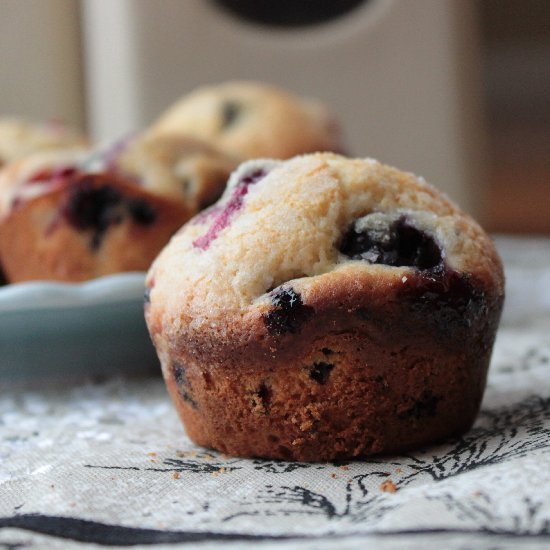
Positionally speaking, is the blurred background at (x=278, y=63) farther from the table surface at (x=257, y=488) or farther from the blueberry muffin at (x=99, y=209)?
the table surface at (x=257, y=488)

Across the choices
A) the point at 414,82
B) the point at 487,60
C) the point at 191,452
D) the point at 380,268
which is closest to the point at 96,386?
the point at 191,452

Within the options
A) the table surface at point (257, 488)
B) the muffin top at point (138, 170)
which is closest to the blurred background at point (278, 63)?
the muffin top at point (138, 170)

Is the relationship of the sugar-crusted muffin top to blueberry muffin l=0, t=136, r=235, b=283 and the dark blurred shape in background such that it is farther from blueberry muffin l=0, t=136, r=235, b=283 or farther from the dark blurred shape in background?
the dark blurred shape in background

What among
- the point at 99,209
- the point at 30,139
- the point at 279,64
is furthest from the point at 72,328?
the point at 279,64

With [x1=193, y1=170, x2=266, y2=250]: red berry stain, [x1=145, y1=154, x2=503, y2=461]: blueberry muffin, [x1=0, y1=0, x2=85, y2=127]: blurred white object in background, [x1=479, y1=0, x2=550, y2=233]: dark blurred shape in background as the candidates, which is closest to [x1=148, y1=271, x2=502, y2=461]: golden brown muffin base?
[x1=145, y1=154, x2=503, y2=461]: blueberry muffin

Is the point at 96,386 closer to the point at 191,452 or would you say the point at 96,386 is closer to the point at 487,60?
the point at 191,452
